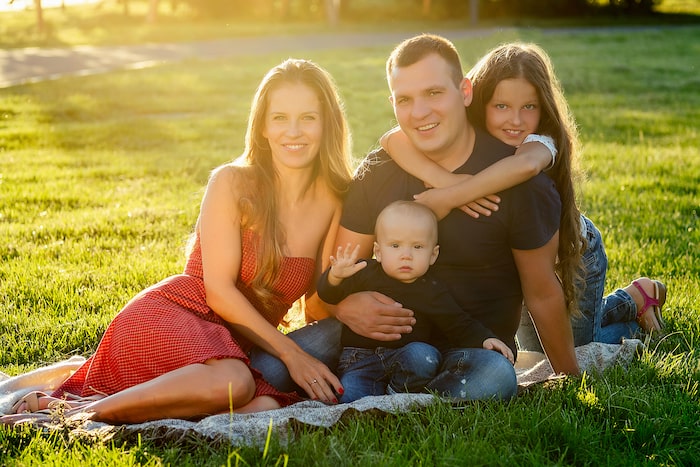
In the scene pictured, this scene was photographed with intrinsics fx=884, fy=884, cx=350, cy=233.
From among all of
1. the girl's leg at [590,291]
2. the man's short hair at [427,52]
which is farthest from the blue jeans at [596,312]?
the man's short hair at [427,52]

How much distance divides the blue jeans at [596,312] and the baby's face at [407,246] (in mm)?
964

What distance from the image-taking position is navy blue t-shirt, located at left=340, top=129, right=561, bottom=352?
3.78m

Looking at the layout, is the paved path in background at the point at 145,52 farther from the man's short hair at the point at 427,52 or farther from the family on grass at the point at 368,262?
the man's short hair at the point at 427,52

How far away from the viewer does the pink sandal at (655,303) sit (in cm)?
471

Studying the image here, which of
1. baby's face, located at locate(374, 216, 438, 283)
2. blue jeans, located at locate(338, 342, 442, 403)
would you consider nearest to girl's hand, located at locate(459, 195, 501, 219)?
baby's face, located at locate(374, 216, 438, 283)

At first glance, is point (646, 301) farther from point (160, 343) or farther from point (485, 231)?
point (160, 343)

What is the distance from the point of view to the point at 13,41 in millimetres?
22906

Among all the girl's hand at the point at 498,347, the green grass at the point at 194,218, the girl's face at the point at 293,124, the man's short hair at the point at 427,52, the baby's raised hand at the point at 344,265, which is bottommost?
the green grass at the point at 194,218

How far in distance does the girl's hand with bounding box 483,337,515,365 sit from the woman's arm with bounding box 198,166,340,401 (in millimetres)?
650

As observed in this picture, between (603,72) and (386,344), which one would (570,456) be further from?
(603,72)

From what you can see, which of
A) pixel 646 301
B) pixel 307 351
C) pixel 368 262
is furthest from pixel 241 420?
pixel 646 301

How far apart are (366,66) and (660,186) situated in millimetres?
10117

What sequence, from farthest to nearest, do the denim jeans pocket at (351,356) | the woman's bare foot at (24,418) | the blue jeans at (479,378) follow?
the denim jeans pocket at (351,356)
the blue jeans at (479,378)
the woman's bare foot at (24,418)

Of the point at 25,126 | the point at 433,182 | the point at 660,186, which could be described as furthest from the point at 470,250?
the point at 25,126
